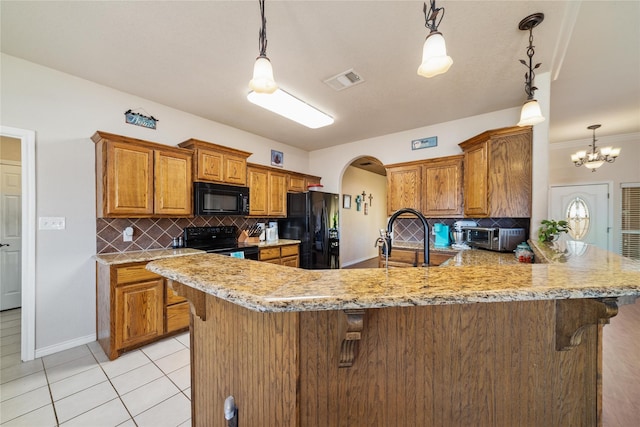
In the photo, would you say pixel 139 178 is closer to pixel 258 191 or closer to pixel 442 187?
pixel 258 191

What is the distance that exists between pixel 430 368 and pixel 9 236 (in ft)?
17.5

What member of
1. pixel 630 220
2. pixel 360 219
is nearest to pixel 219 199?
pixel 360 219

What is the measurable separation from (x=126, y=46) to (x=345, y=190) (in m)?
4.81

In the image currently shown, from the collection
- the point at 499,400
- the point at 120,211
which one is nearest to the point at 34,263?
the point at 120,211

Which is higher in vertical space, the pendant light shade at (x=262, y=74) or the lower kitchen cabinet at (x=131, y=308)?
the pendant light shade at (x=262, y=74)

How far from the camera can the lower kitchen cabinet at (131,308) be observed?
2252mm

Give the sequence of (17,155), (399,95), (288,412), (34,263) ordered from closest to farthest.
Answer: (288,412), (34,263), (399,95), (17,155)

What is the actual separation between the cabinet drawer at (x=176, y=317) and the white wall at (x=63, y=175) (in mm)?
826

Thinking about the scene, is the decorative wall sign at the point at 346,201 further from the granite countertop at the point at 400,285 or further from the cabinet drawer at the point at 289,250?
the granite countertop at the point at 400,285

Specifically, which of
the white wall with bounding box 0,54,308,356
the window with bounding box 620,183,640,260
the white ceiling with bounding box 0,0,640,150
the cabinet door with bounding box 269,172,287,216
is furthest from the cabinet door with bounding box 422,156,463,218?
the white wall with bounding box 0,54,308,356

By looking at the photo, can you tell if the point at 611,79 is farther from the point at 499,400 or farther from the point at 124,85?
the point at 124,85

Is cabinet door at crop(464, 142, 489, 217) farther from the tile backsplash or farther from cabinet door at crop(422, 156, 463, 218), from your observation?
the tile backsplash

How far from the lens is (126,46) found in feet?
6.75

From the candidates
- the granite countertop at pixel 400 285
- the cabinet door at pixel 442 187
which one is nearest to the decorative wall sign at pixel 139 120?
the granite countertop at pixel 400 285
